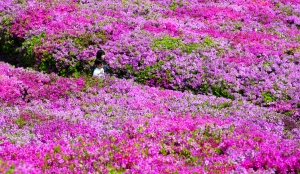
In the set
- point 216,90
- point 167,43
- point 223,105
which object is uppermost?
point 223,105

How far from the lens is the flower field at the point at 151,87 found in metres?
9.10

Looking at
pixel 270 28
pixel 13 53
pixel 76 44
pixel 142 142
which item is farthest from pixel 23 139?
pixel 270 28

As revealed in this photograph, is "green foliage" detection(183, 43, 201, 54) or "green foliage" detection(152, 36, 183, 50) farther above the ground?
"green foliage" detection(183, 43, 201, 54)

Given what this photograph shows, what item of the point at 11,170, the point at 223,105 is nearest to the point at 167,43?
the point at 223,105

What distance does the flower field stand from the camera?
9.10m

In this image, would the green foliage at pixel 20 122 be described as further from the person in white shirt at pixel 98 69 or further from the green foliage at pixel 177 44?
the green foliage at pixel 177 44

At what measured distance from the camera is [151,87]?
17.2 m

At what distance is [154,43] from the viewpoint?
2042 centimetres

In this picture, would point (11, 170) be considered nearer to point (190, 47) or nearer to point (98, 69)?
point (98, 69)

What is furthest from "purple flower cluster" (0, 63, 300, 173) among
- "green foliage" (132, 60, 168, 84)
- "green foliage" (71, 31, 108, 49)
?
"green foliage" (71, 31, 108, 49)

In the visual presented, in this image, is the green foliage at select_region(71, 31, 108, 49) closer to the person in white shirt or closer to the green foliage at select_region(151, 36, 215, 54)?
the green foliage at select_region(151, 36, 215, 54)

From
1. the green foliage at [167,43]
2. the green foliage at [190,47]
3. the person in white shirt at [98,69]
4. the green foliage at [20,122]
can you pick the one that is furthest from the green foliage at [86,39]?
the green foliage at [20,122]

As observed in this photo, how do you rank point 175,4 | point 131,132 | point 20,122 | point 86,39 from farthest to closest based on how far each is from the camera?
point 175,4 < point 86,39 < point 20,122 < point 131,132

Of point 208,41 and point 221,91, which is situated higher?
point 208,41
